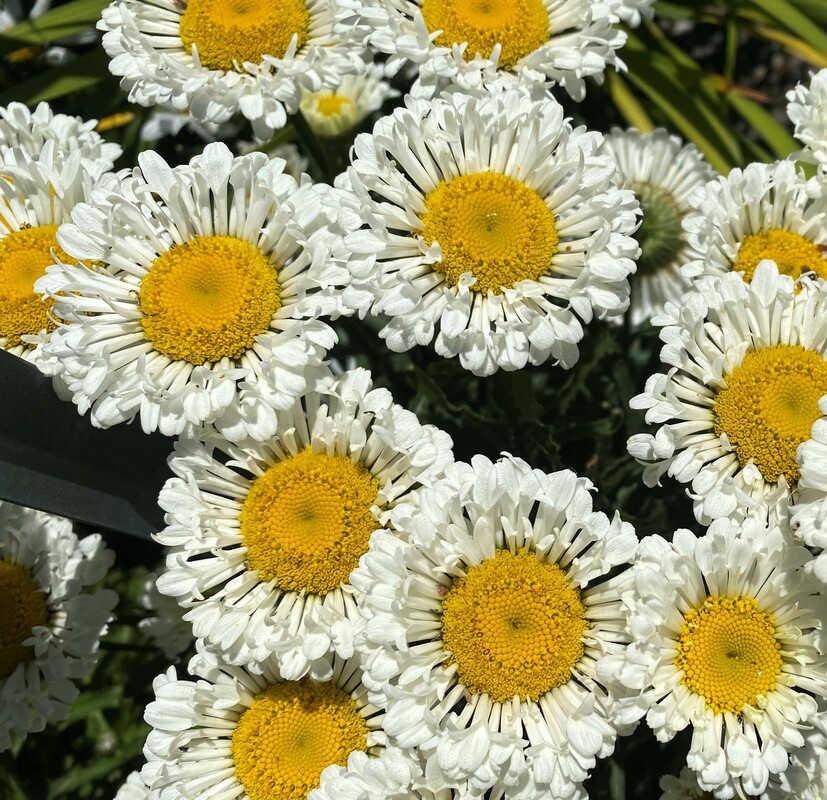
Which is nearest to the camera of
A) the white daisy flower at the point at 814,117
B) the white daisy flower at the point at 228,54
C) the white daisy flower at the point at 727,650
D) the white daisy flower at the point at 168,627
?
the white daisy flower at the point at 727,650

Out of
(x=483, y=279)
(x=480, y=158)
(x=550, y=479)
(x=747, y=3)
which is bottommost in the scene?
(x=550, y=479)

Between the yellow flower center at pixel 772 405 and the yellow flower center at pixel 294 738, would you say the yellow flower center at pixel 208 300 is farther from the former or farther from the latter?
the yellow flower center at pixel 772 405

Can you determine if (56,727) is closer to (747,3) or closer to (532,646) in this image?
(532,646)

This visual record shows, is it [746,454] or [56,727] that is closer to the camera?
[746,454]

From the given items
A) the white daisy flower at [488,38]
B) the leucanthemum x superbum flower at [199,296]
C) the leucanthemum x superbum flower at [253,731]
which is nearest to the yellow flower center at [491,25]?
the white daisy flower at [488,38]

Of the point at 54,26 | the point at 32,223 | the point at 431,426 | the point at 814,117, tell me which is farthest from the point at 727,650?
the point at 54,26

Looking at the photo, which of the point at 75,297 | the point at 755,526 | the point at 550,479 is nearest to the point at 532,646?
the point at 550,479

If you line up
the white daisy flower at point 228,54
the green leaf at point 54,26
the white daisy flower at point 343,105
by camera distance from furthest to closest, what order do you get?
the white daisy flower at point 343,105, the green leaf at point 54,26, the white daisy flower at point 228,54

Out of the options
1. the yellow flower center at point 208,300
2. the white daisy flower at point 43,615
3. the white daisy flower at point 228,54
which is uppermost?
the white daisy flower at point 228,54

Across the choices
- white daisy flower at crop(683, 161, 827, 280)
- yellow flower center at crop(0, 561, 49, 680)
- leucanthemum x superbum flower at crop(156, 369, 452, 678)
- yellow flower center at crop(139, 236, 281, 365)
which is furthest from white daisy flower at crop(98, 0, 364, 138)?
yellow flower center at crop(0, 561, 49, 680)
